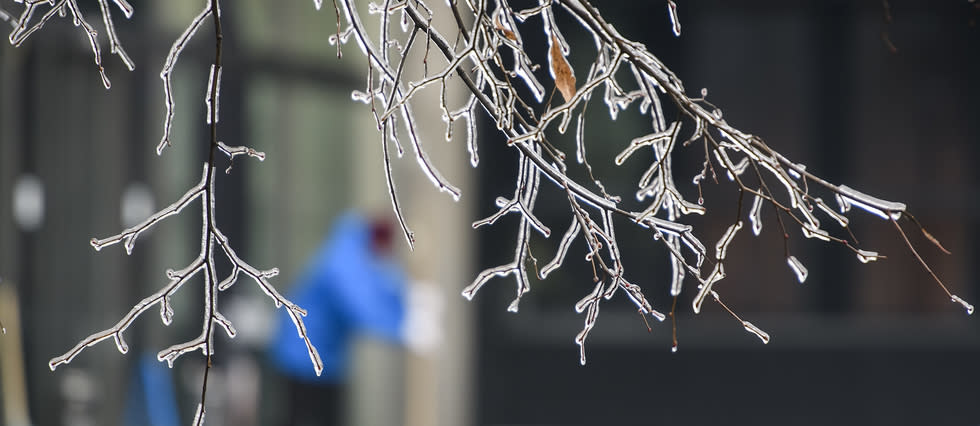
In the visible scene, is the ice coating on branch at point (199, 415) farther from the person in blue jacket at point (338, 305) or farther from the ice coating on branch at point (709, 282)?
the person in blue jacket at point (338, 305)

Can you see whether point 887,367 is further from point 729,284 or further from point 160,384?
point 160,384

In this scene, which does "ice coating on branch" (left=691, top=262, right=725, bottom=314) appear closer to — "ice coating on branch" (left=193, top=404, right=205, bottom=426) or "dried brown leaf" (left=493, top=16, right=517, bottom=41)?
"dried brown leaf" (left=493, top=16, right=517, bottom=41)

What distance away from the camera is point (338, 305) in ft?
17.5

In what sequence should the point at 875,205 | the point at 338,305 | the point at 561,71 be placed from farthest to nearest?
the point at 338,305 < the point at 561,71 < the point at 875,205

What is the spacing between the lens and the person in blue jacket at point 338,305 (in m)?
5.27

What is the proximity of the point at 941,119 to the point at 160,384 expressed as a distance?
17.8ft

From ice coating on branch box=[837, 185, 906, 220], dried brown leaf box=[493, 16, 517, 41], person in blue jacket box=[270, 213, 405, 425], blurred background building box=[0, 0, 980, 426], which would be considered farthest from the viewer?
blurred background building box=[0, 0, 980, 426]

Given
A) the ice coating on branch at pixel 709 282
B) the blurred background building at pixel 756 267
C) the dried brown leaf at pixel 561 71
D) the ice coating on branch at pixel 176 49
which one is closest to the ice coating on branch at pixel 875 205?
the ice coating on branch at pixel 709 282

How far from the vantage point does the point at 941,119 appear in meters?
7.33

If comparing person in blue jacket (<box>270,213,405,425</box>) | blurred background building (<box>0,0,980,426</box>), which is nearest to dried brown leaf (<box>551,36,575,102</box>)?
person in blue jacket (<box>270,213,405,425</box>)

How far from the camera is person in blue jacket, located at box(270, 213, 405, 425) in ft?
17.3

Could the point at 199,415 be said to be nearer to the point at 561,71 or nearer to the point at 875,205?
the point at 561,71

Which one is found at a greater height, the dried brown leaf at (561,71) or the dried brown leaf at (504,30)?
the dried brown leaf at (504,30)

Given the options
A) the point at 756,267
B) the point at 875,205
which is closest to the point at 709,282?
the point at 875,205
